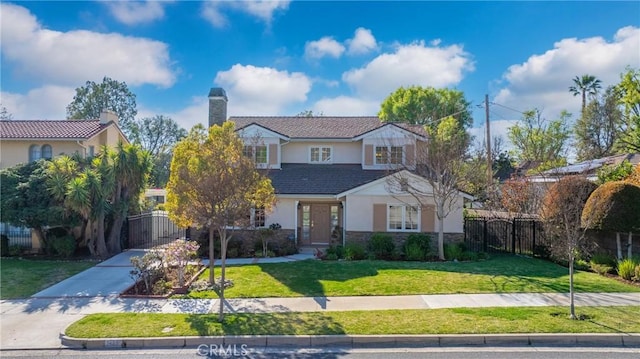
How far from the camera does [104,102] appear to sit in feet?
161

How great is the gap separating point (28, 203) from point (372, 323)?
15664mm

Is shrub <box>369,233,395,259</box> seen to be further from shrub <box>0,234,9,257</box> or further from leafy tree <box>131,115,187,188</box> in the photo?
leafy tree <box>131,115,187,188</box>

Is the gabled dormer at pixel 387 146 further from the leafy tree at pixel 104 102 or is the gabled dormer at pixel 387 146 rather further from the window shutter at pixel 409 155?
the leafy tree at pixel 104 102

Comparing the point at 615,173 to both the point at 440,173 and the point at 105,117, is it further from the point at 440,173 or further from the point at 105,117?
the point at 105,117

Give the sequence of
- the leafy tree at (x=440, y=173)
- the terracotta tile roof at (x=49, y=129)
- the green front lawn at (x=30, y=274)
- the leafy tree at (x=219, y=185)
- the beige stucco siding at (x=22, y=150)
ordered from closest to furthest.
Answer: the leafy tree at (x=219, y=185), the green front lawn at (x=30, y=274), the leafy tree at (x=440, y=173), the terracotta tile roof at (x=49, y=129), the beige stucco siding at (x=22, y=150)

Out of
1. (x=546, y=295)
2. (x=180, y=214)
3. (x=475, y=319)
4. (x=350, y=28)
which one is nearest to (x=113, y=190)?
(x=180, y=214)

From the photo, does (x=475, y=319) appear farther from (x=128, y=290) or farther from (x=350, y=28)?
(x=350, y=28)

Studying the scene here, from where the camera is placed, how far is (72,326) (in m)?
8.36

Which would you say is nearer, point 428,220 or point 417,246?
point 417,246

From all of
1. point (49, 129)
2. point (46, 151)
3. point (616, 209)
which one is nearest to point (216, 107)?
point (49, 129)

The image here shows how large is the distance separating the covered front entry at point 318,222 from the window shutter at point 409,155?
409 cm

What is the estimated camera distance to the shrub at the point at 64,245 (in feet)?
54.2

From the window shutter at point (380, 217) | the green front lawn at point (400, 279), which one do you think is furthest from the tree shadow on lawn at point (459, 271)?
the window shutter at point (380, 217)

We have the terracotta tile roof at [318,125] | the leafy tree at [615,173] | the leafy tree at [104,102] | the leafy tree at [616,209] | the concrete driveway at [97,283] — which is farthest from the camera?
the leafy tree at [104,102]
